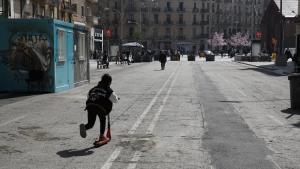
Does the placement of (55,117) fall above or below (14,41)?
below

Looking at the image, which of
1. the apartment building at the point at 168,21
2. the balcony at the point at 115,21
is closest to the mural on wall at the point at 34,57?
the apartment building at the point at 168,21

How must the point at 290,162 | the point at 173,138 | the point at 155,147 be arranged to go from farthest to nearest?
the point at 173,138 → the point at 155,147 → the point at 290,162

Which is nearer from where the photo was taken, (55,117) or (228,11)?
(55,117)

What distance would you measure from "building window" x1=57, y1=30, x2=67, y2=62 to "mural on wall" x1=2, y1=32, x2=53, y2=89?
75 centimetres

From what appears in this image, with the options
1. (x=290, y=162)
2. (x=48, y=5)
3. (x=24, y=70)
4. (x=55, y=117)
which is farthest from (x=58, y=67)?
(x=48, y=5)

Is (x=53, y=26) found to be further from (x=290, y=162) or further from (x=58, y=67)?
(x=290, y=162)

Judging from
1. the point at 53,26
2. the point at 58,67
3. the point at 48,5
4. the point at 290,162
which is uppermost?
the point at 48,5

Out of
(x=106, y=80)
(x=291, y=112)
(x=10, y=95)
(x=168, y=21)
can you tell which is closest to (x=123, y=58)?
(x=10, y=95)

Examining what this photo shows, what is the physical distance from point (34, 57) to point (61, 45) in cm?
151

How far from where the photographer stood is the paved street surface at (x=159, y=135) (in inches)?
309

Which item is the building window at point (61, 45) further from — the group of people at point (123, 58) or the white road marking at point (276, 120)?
the group of people at point (123, 58)

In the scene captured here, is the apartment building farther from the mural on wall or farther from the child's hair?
the child's hair

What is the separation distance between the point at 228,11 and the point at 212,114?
135676 mm

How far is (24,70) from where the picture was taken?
20109mm
